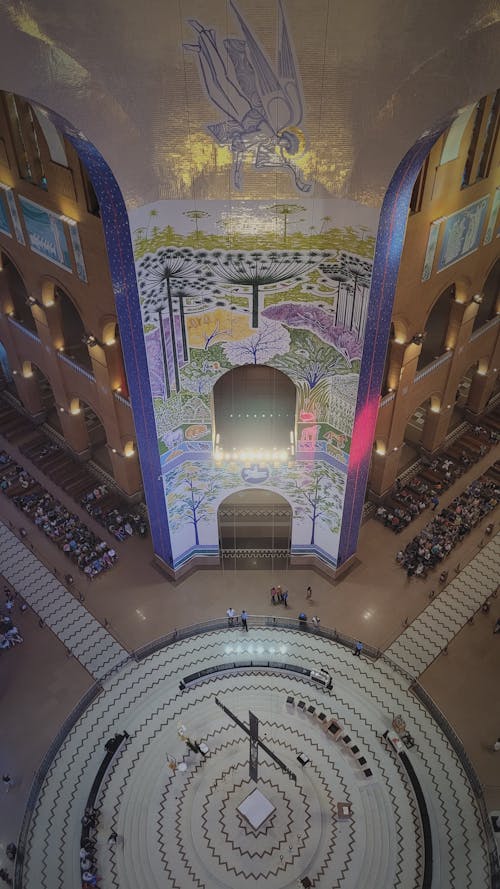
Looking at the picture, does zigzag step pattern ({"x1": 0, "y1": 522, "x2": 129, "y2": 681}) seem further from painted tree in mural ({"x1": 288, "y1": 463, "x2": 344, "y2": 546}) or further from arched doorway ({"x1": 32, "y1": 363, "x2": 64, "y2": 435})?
painted tree in mural ({"x1": 288, "y1": 463, "x2": 344, "y2": 546})

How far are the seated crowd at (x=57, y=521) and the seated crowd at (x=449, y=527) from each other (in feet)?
42.9

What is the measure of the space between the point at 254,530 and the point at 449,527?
28.7 ft

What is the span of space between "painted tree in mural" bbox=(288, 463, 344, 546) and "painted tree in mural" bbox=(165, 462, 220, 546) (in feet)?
10.6

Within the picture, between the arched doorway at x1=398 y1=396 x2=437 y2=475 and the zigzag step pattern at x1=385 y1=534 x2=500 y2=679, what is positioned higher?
the arched doorway at x1=398 y1=396 x2=437 y2=475

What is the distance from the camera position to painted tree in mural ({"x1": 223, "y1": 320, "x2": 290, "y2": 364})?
23.1 metres

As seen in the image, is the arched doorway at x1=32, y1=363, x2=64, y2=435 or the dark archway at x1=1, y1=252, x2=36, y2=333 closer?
the dark archway at x1=1, y1=252, x2=36, y2=333

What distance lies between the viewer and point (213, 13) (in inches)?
662

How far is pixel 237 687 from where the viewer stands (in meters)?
25.8

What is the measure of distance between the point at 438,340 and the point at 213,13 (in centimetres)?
2279

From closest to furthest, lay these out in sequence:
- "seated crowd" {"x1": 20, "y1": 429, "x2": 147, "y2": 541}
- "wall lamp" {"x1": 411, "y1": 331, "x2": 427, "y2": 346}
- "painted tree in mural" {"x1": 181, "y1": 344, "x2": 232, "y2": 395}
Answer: "painted tree in mural" {"x1": 181, "y1": 344, "x2": 232, "y2": 395}
"wall lamp" {"x1": 411, "y1": 331, "x2": 427, "y2": 346}
"seated crowd" {"x1": 20, "y1": 429, "x2": 147, "y2": 541}

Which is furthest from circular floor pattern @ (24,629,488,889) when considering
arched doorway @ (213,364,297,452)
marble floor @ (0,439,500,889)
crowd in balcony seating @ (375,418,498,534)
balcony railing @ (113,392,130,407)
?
balcony railing @ (113,392,130,407)

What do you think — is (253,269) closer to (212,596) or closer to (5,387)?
(212,596)

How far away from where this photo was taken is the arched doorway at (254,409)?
86.8ft

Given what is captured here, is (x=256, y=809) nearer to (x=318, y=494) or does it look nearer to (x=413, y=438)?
(x=318, y=494)
